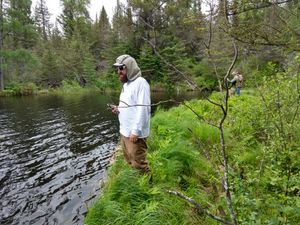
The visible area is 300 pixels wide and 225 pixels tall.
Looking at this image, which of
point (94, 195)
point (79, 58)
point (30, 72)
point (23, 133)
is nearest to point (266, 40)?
point (94, 195)

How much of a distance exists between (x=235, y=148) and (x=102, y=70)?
1423 inches

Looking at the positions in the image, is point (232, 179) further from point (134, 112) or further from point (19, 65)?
point (19, 65)

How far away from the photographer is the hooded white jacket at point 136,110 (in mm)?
3777

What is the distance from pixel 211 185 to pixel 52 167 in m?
4.71

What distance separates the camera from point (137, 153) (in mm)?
4051

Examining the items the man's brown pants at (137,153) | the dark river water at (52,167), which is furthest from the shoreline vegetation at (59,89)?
the man's brown pants at (137,153)

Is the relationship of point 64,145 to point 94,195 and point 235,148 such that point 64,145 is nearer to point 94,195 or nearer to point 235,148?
point 94,195

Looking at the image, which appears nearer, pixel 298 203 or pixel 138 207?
pixel 298 203

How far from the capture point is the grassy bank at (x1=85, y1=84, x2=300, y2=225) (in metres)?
2.31

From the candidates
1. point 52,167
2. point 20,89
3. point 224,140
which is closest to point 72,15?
point 20,89

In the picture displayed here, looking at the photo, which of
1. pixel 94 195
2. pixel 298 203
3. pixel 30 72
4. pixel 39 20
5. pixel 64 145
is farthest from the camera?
pixel 39 20

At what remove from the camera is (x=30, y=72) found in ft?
110

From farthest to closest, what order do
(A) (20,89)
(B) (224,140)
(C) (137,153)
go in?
(A) (20,89), (B) (224,140), (C) (137,153)

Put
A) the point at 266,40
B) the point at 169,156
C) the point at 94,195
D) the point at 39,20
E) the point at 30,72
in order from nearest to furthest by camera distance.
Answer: the point at 266,40 < the point at 169,156 < the point at 94,195 < the point at 30,72 < the point at 39,20
